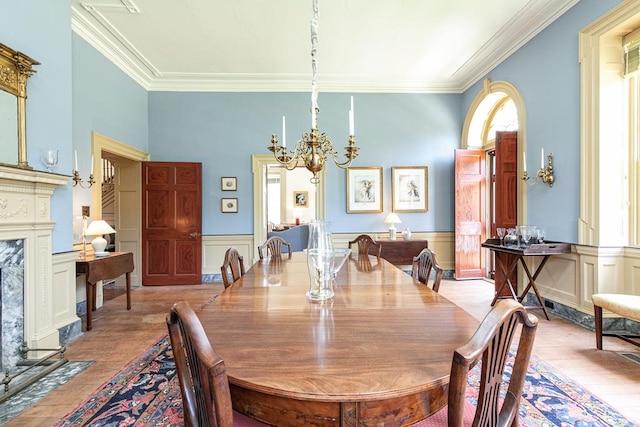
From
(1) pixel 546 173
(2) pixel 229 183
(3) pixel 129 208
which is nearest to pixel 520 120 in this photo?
(1) pixel 546 173

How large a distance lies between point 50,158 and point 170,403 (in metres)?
2.28

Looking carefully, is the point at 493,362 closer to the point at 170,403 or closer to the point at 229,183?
the point at 170,403

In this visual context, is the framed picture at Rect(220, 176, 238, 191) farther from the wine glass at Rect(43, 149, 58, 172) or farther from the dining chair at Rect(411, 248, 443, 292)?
the dining chair at Rect(411, 248, 443, 292)

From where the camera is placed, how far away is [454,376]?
28.3 inches

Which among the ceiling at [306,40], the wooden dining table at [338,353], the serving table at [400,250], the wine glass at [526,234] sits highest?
the ceiling at [306,40]

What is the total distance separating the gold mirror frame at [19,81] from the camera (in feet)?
7.55

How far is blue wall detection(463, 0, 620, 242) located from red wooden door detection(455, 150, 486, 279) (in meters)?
1.28

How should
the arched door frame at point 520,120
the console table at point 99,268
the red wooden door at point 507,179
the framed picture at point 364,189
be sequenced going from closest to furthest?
the console table at point 99,268 < the arched door frame at point 520,120 < the red wooden door at point 507,179 < the framed picture at point 364,189

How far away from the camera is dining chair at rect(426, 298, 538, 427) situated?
72 centimetres

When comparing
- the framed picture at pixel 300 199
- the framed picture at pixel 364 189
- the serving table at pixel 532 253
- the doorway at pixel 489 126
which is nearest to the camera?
the serving table at pixel 532 253

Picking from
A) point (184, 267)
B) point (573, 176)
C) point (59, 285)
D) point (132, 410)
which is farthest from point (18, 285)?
point (573, 176)

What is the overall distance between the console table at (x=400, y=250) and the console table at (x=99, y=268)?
12.1ft

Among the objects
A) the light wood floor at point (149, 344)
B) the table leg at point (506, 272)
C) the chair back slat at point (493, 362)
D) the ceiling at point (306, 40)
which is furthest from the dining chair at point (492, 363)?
the ceiling at point (306, 40)

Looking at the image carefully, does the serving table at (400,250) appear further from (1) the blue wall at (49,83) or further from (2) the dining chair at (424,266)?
(1) the blue wall at (49,83)
